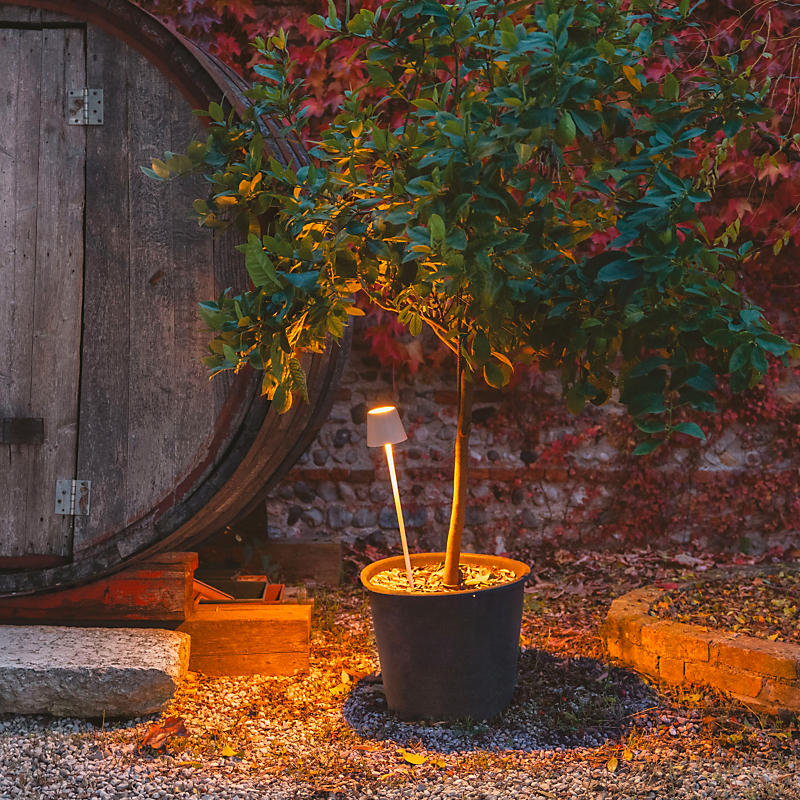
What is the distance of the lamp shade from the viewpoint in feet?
8.54

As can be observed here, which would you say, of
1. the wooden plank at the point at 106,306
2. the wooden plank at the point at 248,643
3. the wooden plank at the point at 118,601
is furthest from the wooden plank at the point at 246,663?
the wooden plank at the point at 106,306

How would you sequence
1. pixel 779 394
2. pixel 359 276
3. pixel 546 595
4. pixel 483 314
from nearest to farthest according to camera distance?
pixel 483 314, pixel 359 276, pixel 546 595, pixel 779 394

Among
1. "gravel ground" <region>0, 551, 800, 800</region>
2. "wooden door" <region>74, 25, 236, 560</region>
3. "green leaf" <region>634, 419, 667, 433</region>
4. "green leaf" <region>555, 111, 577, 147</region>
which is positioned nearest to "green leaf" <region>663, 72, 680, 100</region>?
"green leaf" <region>555, 111, 577, 147</region>

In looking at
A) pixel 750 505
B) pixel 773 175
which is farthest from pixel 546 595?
pixel 773 175

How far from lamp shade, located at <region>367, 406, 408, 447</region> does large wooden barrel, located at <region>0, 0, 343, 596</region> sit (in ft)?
0.89

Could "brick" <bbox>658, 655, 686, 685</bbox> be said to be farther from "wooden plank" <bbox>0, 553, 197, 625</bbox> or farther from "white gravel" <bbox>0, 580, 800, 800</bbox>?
"wooden plank" <bbox>0, 553, 197, 625</bbox>

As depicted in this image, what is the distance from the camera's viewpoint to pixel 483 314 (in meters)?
2.14

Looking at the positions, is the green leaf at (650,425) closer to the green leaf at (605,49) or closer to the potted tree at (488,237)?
the potted tree at (488,237)

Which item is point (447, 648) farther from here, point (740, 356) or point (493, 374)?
point (740, 356)

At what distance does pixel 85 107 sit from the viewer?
2652mm

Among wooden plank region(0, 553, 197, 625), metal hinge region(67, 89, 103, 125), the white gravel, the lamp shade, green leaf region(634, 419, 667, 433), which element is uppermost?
metal hinge region(67, 89, 103, 125)

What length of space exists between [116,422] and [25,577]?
0.51 m

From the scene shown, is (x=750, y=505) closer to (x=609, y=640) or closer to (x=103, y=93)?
(x=609, y=640)

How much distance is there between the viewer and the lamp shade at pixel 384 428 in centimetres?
260
